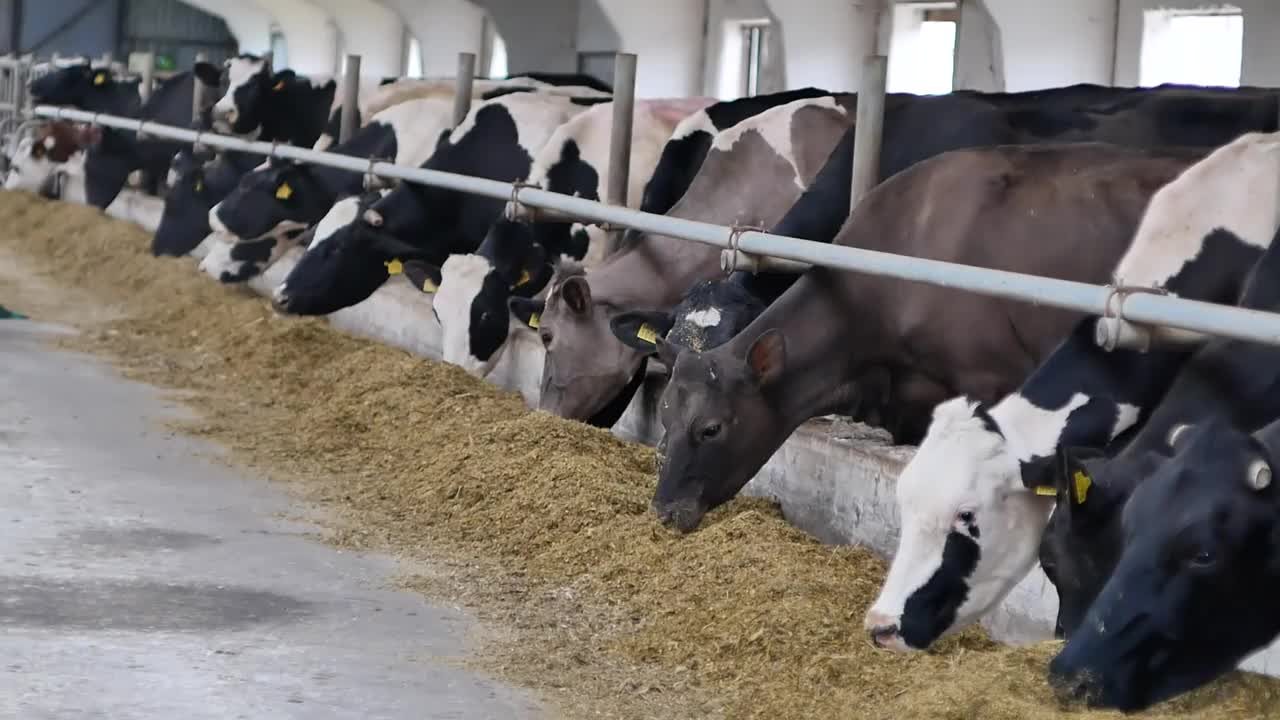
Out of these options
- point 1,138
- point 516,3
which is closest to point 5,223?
point 1,138

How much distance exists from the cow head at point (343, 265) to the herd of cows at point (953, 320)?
16mm

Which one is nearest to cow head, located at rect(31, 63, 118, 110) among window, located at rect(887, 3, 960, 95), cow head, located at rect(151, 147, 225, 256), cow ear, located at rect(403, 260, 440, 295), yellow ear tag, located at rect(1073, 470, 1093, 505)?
cow head, located at rect(151, 147, 225, 256)

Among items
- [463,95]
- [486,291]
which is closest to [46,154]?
Result: [463,95]

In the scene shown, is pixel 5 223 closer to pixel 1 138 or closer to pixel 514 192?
pixel 1 138

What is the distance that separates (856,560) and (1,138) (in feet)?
55.5

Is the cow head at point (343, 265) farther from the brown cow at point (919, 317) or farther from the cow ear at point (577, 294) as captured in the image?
the brown cow at point (919, 317)

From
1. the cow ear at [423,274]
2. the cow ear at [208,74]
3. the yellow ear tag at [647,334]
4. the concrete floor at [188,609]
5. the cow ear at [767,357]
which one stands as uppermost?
the cow ear at [208,74]

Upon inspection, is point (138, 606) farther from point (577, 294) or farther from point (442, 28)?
point (442, 28)

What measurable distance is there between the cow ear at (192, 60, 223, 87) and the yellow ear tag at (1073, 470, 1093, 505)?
39.3 feet

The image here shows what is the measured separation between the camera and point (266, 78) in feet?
47.1

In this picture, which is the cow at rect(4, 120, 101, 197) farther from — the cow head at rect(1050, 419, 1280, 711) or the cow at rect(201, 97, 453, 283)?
the cow head at rect(1050, 419, 1280, 711)

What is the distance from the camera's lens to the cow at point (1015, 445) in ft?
15.1

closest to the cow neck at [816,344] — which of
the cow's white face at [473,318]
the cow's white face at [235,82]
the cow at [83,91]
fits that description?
the cow's white face at [473,318]

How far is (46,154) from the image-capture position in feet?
60.3
